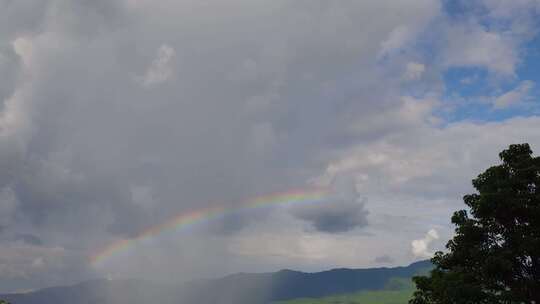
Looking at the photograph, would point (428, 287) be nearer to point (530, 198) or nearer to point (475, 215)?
point (475, 215)

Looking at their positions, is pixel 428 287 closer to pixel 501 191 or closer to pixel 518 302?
pixel 518 302

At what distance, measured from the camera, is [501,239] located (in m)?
35.1

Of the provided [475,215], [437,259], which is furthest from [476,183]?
[437,259]

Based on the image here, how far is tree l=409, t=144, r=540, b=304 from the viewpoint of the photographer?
107 feet

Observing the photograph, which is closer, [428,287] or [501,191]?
[501,191]

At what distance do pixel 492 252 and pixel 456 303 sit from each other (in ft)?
15.4

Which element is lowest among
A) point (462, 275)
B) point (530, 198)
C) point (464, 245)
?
point (462, 275)

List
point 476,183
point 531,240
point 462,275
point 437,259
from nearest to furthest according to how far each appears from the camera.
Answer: point 531,240
point 462,275
point 476,183
point 437,259

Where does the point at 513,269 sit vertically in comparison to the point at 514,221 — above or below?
below

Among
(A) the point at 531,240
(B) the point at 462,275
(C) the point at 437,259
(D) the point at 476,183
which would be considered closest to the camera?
(A) the point at 531,240

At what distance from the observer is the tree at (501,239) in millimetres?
32656

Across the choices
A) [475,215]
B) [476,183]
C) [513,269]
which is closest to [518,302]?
[513,269]

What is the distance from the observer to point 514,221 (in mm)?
34812

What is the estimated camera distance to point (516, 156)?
35.9 metres
